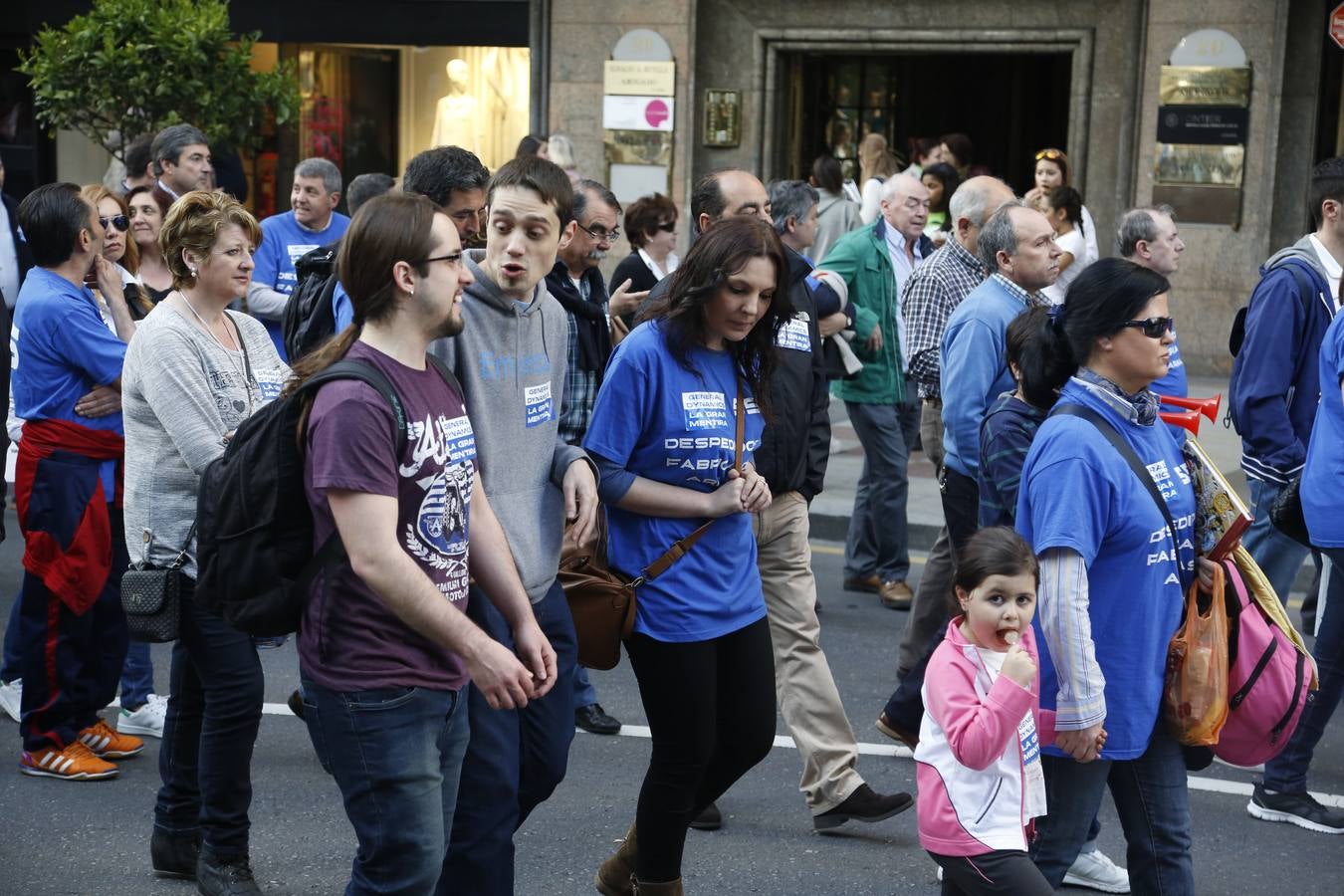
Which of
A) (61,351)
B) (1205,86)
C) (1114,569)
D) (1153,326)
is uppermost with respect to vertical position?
(1205,86)

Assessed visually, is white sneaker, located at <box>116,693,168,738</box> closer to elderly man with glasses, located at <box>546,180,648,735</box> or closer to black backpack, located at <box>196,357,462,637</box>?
elderly man with glasses, located at <box>546,180,648,735</box>

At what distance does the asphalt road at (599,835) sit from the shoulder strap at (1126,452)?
4.92 feet

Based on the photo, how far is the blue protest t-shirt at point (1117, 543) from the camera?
12.2 feet

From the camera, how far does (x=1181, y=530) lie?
152 inches

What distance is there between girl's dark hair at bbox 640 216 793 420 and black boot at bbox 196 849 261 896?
1749 millimetres

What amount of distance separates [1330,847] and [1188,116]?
32.9 feet

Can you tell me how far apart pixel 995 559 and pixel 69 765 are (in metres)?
3.27

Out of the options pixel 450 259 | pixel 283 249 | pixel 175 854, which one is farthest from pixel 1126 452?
pixel 283 249

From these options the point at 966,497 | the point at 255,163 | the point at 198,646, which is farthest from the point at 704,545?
the point at 255,163

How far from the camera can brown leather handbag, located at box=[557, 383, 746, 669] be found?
13.7 ft

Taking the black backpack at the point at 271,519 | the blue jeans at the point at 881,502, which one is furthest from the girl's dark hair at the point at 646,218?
the black backpack at the point at 271,519

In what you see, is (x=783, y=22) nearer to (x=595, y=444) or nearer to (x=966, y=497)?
(x=966, y=497)

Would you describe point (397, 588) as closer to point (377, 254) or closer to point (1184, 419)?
point (377, 254)

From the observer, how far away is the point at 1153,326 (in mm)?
3816
